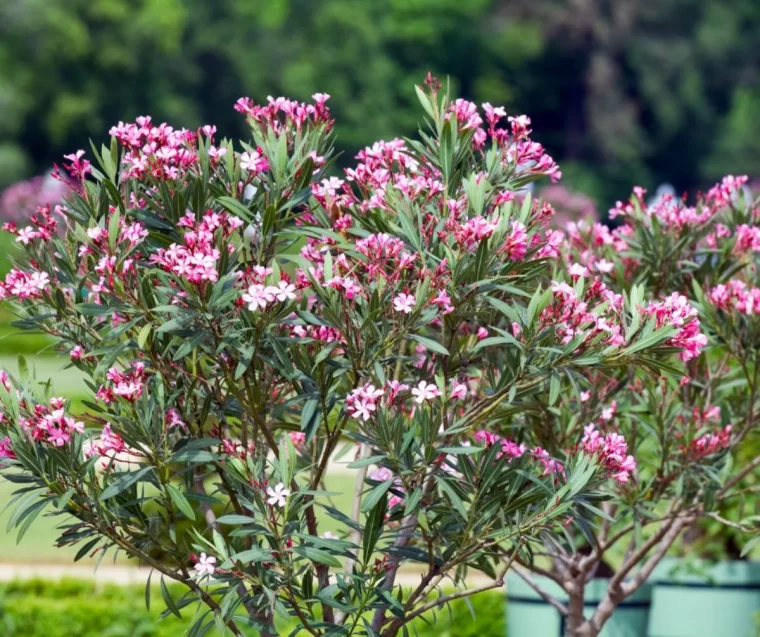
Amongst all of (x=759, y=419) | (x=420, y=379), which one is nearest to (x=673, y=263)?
(x=759, y=419)

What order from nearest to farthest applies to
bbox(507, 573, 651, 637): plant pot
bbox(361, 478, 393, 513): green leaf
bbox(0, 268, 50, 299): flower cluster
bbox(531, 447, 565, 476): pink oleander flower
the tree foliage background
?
1. bbox(361, 478, 393, 513): green leaf
2. bbox(0, 268, 50, 299): flower cluster
3. bbox(531, 447, 565, 476): pink oleander flower
4. bbox(507, 573, 651, 637): plant pot
5. the tree foliage background

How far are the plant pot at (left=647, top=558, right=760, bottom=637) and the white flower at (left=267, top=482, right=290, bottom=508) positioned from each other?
147 inches

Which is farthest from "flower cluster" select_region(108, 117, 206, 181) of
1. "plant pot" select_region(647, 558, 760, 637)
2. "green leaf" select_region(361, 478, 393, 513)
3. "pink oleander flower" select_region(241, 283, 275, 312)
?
"plant pot" select_region(647, 558, 760, 637)

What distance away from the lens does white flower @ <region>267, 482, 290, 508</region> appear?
11.6 feet

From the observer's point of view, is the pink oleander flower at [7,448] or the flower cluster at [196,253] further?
the pink oleander flower at [7,448]

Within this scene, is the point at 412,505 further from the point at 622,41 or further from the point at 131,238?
the point at 622,41

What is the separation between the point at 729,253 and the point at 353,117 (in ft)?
156

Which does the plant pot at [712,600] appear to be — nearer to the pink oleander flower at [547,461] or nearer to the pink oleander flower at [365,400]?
the pink oleander flower at [547,461]

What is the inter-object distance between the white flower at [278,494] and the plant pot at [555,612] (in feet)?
8.68

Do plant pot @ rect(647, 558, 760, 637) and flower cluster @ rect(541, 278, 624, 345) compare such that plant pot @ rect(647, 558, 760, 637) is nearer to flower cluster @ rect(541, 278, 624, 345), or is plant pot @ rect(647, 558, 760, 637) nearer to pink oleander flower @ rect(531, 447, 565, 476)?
pink oleander flower @ rect(531, 447, 565, 476)

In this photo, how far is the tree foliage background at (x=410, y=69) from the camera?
45.1 metres

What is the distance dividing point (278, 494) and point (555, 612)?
2827mm

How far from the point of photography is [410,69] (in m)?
59.7

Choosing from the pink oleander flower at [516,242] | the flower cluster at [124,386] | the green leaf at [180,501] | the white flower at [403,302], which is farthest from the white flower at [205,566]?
A: the pink oleander flower at [516,242]
